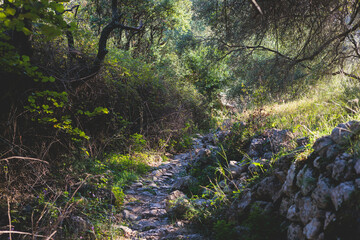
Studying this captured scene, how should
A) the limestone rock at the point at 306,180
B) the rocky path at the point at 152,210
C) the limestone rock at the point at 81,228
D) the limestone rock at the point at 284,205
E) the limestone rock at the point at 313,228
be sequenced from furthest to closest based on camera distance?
the rocky path at the point at 152,210, the limestone rock at the point at 81,228, the limestone rock at the point at 284,205, the limestone rock at the point at 306,180, the limestone rock at the point at 313,228

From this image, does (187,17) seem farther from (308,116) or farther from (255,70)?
(308,116)

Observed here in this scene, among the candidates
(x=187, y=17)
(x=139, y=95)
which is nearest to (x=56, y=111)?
(x=139, y=95)

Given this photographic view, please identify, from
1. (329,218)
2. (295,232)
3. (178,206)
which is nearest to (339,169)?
(329,218)

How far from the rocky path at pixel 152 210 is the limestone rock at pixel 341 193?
181 cm

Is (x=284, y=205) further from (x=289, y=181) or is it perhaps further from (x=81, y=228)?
(x=81, y=228)

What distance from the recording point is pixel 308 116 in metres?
5.21

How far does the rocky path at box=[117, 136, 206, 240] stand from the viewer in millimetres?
3641

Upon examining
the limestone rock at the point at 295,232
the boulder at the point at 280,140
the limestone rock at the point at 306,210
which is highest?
the boulder at the point at 280,140

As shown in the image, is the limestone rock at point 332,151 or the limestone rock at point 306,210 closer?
the limestone rock at point 306,210

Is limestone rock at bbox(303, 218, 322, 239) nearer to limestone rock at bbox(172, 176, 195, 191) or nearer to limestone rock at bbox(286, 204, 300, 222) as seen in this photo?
limestone rock at bbox(286, 204, 300, 222)

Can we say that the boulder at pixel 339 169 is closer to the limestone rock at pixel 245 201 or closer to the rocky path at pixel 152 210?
the limestone rock at pixel 245 201

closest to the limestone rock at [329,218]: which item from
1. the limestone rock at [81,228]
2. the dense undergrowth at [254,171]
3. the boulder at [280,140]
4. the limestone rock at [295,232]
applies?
the limestone rock at [295,232]

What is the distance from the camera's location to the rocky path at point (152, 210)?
3641 mm

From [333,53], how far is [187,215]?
6.36 meters
